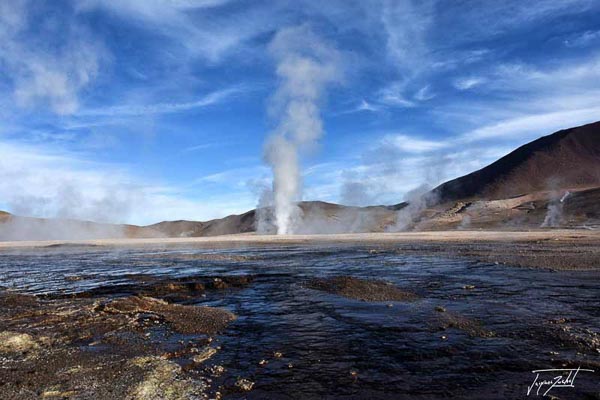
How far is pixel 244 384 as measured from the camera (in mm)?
5953

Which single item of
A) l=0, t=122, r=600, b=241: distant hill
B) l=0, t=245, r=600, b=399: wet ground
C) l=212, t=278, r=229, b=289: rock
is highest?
l=0, t=122, r=600, b=241: distant hill

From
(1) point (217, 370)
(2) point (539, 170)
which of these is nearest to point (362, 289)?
(1) point (217, 370)

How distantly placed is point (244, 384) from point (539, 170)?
192m

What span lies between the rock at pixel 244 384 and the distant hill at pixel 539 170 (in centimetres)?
16597

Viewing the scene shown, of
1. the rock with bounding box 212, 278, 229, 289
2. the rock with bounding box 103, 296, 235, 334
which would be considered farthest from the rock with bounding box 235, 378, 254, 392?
the rock with bounding box 212, 278, 229, 289

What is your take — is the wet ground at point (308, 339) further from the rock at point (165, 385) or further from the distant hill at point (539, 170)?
the distant hill at point (539, 170)

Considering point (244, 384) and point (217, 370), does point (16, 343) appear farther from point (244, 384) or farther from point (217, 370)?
point (244, 384)

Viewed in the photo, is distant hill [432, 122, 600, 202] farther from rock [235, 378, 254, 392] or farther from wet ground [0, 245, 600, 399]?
rock [235, 378, 254, 392]

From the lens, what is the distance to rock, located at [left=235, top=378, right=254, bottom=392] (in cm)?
581

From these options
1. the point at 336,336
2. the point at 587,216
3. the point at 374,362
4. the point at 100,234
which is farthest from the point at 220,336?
the point at 100,234

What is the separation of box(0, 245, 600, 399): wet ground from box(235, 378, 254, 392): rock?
0.03 metres

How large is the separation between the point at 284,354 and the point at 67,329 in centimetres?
537

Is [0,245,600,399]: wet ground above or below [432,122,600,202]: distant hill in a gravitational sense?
below

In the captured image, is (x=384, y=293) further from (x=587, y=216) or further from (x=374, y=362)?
(x=587, y=216)
